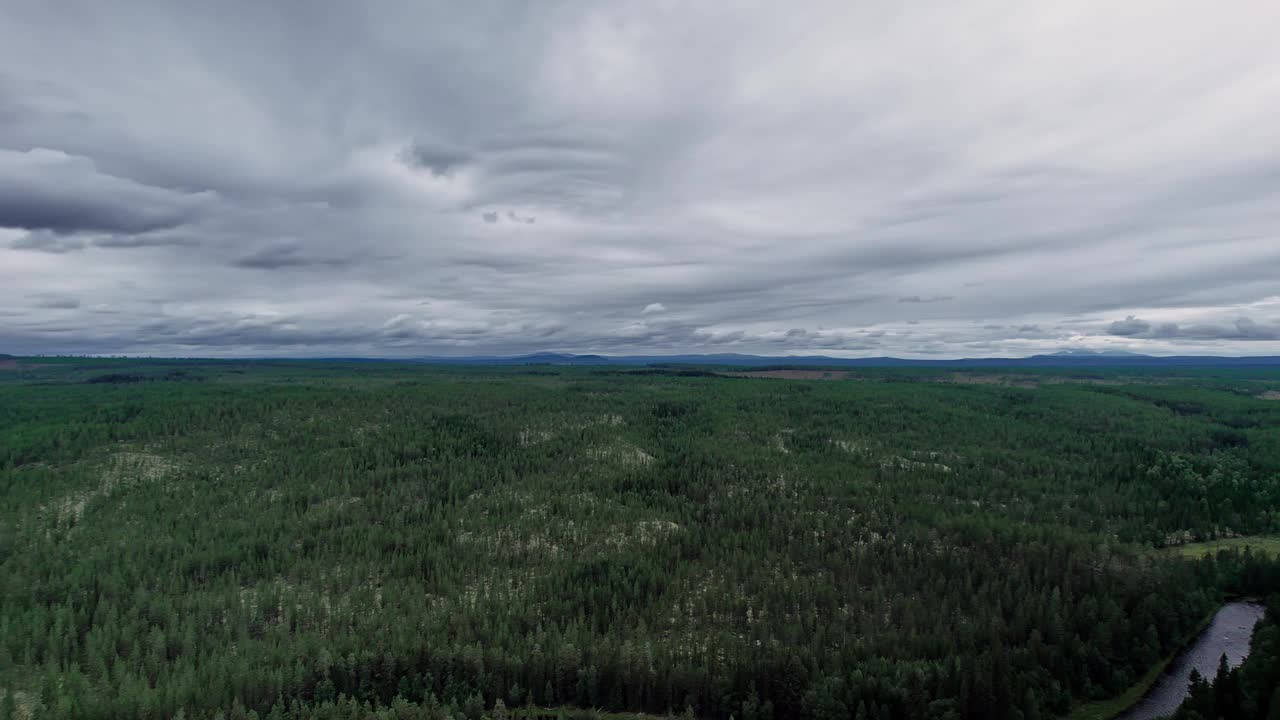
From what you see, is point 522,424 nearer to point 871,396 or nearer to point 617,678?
point 617,678

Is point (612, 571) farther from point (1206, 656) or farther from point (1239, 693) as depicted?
point (1206, 656)

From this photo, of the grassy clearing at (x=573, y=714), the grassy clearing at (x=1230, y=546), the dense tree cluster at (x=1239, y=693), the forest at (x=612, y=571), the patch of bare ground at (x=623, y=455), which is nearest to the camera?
the dense tree cluster at (x=1239, y=693)

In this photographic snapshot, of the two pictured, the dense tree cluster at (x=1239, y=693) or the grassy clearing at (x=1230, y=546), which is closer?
the dense tree cluster at (x=1239, y=693)

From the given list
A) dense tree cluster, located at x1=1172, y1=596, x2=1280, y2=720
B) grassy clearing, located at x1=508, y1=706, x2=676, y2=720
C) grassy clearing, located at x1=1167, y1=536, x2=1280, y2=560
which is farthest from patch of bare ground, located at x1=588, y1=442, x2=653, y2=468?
dense tree cluster, located at x1=1172, y1=596, x2=1280, y2=720

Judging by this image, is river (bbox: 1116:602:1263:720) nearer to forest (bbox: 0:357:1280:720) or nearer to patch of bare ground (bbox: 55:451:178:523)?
forest (bbox: 0:357:1280:720)

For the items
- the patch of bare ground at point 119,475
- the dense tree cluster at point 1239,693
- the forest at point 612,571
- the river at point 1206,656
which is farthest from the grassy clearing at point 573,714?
the patch of bare ground at point 119,475

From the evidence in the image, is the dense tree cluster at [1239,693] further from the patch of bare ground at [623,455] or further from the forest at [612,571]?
the patch of bare ground at [623,455]

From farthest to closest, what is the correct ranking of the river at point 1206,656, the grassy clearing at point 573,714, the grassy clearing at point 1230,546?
the grassy clearing at point 1230,546
the river at point 1206,656
the grassy clearing at point 573,714

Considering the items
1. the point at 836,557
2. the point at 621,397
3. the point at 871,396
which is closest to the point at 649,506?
the point at 836,557
